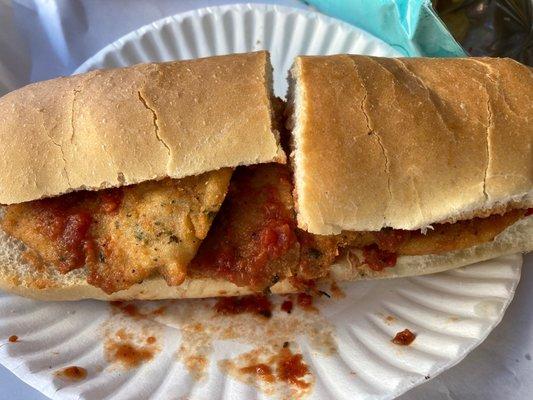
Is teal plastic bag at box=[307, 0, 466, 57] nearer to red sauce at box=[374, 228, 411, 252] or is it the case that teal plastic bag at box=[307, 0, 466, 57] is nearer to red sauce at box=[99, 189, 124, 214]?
red sauce at box=[374, 228, 411, 252]

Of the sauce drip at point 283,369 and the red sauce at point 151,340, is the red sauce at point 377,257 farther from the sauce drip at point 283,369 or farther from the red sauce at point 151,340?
the red sauce at point 151,340

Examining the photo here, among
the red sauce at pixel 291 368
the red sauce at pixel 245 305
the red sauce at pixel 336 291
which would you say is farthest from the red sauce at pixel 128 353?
the red sauce at pixel 336 291

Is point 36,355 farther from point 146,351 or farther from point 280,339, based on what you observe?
point 280,339

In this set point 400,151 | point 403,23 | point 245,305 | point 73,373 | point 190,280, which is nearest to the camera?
point 400,151

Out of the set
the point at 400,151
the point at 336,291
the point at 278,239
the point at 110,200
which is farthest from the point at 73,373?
the point at 400,151

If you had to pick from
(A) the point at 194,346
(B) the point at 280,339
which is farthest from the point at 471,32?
(A) the point at 194,346

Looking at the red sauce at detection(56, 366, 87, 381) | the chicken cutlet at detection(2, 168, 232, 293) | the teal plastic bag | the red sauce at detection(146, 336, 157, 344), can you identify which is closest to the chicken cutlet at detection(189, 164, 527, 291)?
the chicken cutlet at detection(2, 168, 232, 293)

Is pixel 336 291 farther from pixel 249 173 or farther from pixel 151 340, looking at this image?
pixel 151 340
